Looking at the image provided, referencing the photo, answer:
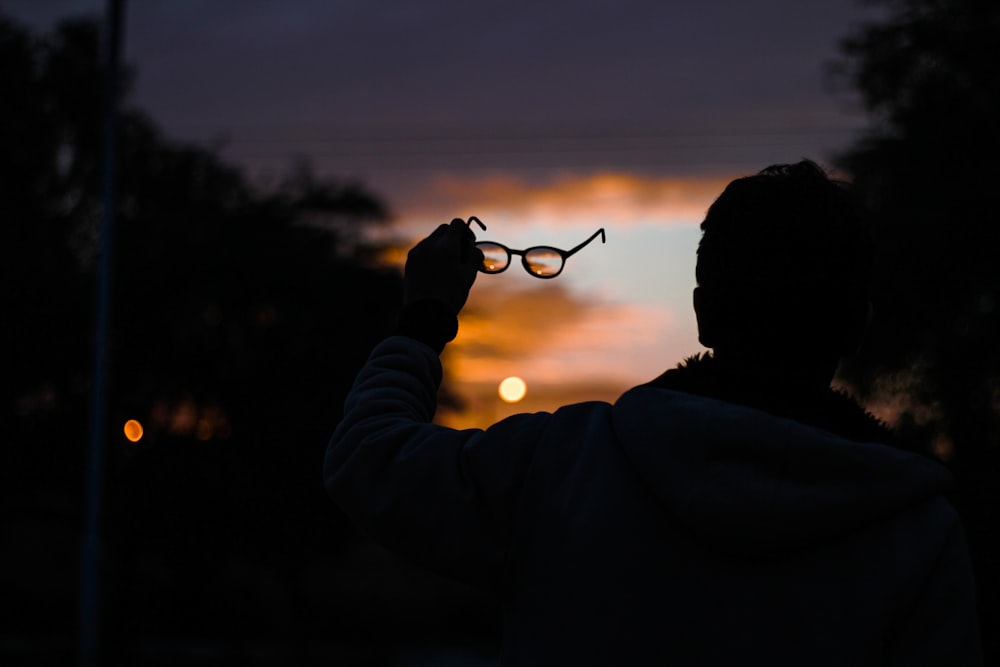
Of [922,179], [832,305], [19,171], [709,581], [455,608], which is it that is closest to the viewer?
[709,581]

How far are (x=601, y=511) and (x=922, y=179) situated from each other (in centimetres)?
1834

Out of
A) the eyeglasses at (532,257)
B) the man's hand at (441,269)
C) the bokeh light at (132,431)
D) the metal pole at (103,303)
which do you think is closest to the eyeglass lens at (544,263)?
the eyeglasses at (532,257)

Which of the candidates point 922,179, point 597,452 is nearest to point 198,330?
point 922,179

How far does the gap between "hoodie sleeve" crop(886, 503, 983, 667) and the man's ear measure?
44cm

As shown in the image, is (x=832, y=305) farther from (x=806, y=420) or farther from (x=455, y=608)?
Answer: (x=455, y=608)

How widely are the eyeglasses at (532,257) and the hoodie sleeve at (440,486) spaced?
0.47 meters

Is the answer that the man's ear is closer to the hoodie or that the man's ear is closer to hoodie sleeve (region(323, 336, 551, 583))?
the hoodie

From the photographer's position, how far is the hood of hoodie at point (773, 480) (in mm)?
1494

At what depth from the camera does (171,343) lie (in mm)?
25750

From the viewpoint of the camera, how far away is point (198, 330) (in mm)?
25984

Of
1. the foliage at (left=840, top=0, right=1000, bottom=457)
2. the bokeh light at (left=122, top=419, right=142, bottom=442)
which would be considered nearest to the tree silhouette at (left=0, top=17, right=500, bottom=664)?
the bokeh light at (left=122, top=419, right=142, bottom=442)

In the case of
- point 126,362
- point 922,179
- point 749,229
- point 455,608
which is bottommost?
point 455,608

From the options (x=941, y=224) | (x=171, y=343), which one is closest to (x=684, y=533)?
(x=941, y=224)

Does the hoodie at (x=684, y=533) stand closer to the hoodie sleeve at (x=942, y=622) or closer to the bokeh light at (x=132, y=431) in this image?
the hoodie sleeve at (x=942, y=622)
